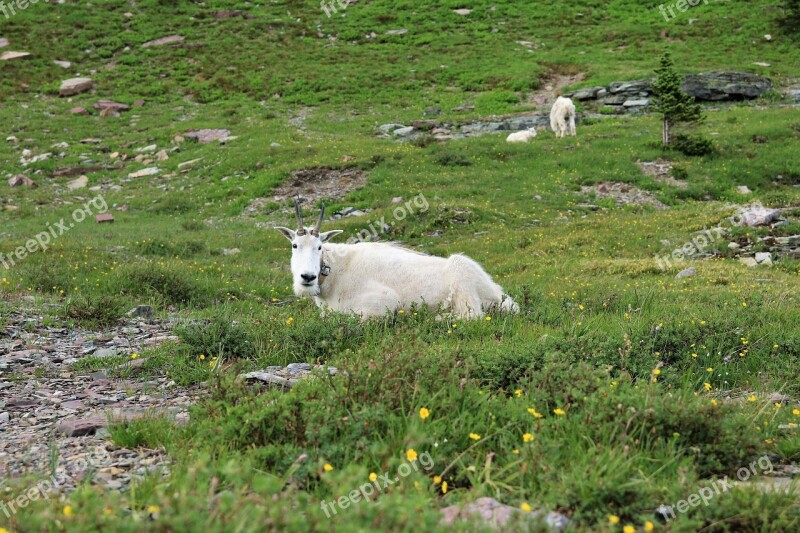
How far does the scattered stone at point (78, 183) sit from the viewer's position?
28.7m

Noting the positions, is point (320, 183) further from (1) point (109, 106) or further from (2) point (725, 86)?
(2) point (725, 86)

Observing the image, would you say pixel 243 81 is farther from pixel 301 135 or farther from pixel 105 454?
pixel 105 454

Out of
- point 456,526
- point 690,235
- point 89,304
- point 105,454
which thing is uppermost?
point 456,526

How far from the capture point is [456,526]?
318cm

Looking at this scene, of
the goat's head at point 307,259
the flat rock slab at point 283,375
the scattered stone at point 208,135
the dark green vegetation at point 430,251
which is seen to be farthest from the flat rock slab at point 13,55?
the flat rock slab at point 283,375

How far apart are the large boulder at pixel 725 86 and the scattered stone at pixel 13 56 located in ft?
141

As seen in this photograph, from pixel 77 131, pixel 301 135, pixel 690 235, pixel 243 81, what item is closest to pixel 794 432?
pixel 690 235

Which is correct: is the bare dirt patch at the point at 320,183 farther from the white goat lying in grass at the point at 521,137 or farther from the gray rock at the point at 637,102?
the gray rock at the point at 637,102

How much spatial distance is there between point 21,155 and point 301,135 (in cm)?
1393

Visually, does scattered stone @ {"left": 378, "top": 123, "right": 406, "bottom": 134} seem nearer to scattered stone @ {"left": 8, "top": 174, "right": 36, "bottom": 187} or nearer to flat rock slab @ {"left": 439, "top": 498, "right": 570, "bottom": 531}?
scattered stone @ {"left": 8, "top": 174, "right": 36, "bottom": 187}

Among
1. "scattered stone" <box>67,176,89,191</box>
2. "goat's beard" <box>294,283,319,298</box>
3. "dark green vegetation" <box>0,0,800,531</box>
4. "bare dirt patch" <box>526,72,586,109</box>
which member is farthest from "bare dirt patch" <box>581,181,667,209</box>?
"scattered stone" <box>67,176,89,191</box>

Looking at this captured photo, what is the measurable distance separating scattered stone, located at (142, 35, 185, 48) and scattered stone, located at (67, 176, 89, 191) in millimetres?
22922

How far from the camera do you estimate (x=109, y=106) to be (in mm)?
38562

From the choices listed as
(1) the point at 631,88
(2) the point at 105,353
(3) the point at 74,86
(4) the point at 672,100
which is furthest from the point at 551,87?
(2) the point at 105,353
